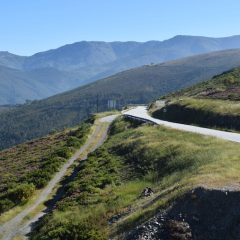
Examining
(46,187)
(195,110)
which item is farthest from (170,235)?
(195,110)

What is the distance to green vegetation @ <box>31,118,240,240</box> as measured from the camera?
23.9 metres

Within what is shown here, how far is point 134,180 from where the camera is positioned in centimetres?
3544

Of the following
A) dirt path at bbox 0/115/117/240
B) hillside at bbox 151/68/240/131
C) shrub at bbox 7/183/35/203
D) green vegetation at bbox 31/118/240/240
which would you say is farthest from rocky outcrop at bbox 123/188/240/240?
hillside at bbox 151/68/240/131

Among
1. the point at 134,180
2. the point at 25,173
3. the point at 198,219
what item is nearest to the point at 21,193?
the point at 134,180

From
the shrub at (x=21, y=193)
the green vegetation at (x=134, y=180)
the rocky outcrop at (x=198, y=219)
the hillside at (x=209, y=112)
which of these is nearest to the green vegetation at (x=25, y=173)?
the shrub at (x=21, y=193)

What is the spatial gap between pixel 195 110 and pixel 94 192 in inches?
1534

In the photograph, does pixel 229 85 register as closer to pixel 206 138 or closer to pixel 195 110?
pixel 195 110

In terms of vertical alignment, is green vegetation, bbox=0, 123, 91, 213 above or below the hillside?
below

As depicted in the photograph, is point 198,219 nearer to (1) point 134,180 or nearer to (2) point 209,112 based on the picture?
(1) point 134,180

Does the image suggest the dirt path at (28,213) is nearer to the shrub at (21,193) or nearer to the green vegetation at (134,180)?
the shrub at (21,193)

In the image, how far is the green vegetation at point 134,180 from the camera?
23891mm

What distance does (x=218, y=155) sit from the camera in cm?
3198

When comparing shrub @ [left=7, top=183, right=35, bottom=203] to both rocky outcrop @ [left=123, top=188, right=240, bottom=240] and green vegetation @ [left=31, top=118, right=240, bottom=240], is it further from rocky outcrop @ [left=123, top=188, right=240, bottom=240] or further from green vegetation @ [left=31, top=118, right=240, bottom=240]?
rocky outcrop @ [left=123, top=188, right=240, bottom=240]

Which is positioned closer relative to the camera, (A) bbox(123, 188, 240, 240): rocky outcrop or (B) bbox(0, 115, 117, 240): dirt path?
(A) bbox(123, 188, 240, 240): rocky outcrop
